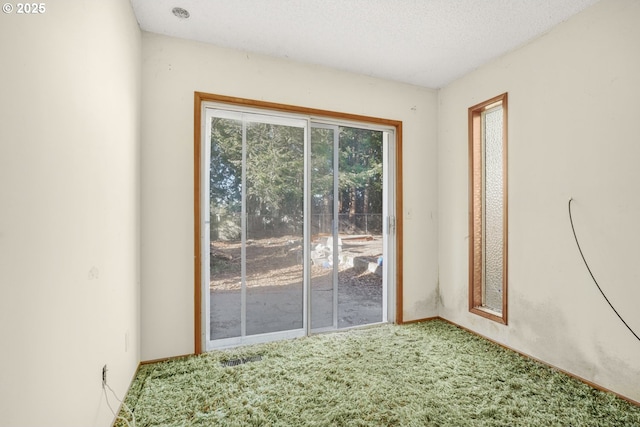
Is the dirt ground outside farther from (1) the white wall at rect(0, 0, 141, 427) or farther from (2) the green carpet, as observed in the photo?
(1) the white wall at rect(0, 0, 141, 427)

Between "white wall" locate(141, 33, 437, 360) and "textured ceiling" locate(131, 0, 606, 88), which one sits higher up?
"textured ceiling" locate(131, 0, 606, 88)

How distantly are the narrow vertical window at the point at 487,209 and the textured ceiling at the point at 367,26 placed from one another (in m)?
0.56

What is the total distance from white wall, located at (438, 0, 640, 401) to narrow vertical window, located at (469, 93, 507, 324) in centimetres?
11

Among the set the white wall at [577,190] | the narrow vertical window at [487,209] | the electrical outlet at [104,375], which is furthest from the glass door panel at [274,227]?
the white wall at [577,190]

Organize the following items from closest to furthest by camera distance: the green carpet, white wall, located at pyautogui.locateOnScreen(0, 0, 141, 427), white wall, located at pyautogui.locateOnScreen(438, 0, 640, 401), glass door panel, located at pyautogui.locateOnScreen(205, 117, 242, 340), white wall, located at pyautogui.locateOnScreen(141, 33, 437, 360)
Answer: white wall, located at pyautogui.locateOnScreen(0, 0, 141, 427) < the green carpet < white wall, located at pyautogui.locateOnScreen(438, 0, 640, 401) < white wall, located at pyautogui.locateOnScreen(141, 33, 437, 360) < glass door panel, located at pyautogui.locateOnScreen(205, 117, 242, 340)

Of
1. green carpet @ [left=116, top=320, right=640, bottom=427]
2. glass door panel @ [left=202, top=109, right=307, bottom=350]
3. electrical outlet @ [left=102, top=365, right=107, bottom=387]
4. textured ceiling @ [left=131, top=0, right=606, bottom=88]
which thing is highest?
textured ceiling @ [left=131, top=0, right=606, bottom=88]

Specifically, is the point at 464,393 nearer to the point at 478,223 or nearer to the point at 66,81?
the point at 478,223

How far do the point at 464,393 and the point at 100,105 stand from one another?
106 inches

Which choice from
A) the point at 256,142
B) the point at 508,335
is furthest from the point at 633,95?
the point at 256,142

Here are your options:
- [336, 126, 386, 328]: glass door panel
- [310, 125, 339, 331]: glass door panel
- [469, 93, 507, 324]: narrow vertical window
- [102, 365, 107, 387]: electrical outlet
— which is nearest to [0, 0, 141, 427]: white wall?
[102, 365, 107, 387]: electrical outlet

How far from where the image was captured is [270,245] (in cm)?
281

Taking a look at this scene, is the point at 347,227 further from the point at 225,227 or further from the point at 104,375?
the point at 104,375

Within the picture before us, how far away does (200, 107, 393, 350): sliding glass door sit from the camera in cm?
266

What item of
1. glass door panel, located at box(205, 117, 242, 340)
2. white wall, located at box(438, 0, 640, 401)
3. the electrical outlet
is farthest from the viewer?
glass door panel, located at box(205, 117, 242, 340)
